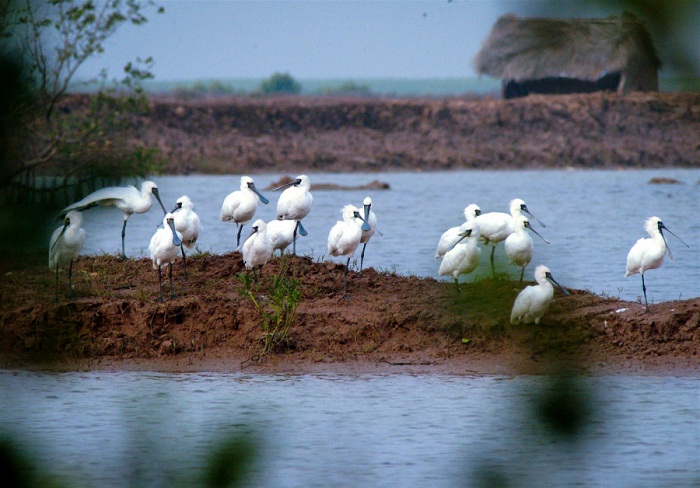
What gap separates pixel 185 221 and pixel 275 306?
1.62 metres

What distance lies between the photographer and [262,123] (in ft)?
130

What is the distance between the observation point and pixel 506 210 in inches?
483

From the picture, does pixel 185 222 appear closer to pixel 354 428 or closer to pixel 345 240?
pixel 345 240

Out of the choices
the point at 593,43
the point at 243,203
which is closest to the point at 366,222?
the point at 243,203

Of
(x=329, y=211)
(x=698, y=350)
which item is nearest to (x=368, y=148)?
(x=329, y=211)

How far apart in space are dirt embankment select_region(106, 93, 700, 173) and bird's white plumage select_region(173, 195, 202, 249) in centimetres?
2499

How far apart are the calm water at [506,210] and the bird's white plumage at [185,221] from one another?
399mm

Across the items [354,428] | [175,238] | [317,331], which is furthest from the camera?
[317,331]

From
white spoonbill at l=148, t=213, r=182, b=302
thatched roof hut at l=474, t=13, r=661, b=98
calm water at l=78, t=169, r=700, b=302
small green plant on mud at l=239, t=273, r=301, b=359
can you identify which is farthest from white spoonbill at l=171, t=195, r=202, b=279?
thatched roof hut at l=474, t=13, r=661, b=98

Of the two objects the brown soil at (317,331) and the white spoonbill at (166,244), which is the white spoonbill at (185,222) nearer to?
the brown soil at (317,331)

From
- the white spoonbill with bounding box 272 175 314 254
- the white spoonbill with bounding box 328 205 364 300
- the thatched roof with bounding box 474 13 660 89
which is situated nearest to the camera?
the thatched roof with bounding box 474 13 660 89

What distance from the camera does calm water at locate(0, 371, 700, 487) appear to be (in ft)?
4.75

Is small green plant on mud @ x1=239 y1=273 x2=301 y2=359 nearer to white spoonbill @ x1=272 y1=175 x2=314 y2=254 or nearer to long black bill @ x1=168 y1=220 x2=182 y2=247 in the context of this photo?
long black bill @ x1=168 y1=220 x2=182 y2=247

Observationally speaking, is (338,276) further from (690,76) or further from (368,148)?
(368,148)
